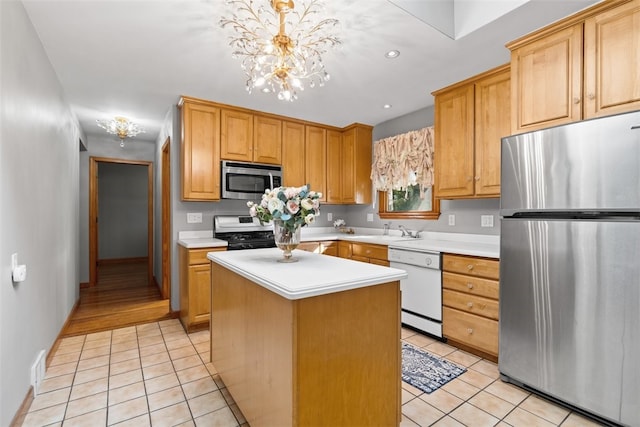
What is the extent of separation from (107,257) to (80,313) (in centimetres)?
380

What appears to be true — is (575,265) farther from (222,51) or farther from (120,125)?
(120,125)

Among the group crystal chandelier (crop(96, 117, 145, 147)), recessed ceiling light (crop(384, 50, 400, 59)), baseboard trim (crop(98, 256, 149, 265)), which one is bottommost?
baseboard trim (crop(98, 256, 149, 265))

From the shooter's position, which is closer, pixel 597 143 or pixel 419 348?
pixel 597 143

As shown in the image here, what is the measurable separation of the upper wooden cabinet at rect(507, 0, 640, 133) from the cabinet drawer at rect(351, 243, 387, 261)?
1681 mm

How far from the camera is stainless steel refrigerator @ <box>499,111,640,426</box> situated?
1611 mm

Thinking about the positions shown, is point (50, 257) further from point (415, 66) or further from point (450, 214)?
point (450, 214)

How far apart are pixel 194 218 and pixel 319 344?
2826mm

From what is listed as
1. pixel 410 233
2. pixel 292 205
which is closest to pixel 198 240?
pixel 292 205

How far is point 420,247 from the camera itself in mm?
2928

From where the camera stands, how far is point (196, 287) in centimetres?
305

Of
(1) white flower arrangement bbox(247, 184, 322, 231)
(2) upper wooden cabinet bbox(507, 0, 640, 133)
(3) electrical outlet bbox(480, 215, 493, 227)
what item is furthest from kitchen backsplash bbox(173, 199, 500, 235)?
(1) white flower arrangement bbox(247, 184, 322, 231)

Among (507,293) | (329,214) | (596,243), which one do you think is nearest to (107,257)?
(329,214)

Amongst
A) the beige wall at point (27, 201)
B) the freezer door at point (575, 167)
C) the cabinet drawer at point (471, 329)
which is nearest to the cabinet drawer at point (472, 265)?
the cabinet drawer at point (471, 329)

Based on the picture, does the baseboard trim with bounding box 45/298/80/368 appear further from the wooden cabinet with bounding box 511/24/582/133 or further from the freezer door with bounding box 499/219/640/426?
the wooden cabinet with bounding box 511/24/582/133
